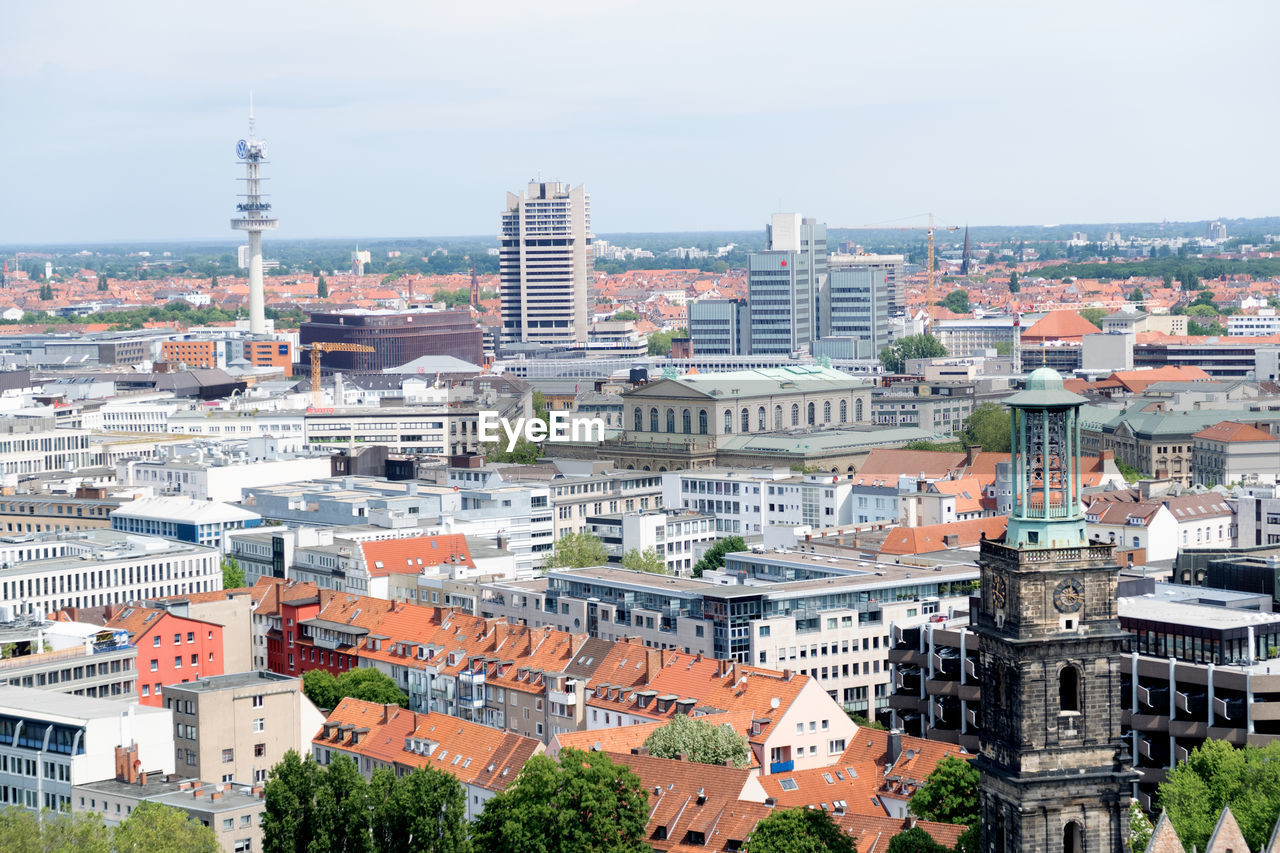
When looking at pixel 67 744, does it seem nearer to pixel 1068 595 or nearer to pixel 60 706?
pixel 60 706

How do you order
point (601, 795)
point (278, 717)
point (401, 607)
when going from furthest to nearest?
point (401, 607)
point (278, 717)
point (601, 795)

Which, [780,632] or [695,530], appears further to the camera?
[695,530]

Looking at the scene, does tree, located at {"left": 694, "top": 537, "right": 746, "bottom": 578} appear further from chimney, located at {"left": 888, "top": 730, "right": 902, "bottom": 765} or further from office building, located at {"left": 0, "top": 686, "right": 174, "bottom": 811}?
office building, located at {"left": 0, "top": 686, "right": 174, "bottom": 811}

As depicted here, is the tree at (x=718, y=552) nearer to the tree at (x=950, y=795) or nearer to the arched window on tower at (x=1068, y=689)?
the tree at (x=950, y=795)

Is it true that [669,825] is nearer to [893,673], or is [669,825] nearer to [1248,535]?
[893,673]

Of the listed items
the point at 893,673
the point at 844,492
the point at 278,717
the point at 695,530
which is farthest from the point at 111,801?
the point at 844,492

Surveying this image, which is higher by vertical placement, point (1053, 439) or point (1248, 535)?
point (1053, 439)

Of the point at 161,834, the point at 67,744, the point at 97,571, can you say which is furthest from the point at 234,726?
the point at 97,571

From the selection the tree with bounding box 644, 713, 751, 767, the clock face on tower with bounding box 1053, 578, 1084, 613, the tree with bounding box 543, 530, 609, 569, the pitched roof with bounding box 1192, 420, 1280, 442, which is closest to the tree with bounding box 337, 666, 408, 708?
the tree with bounding box 644, 713, 751, 767
